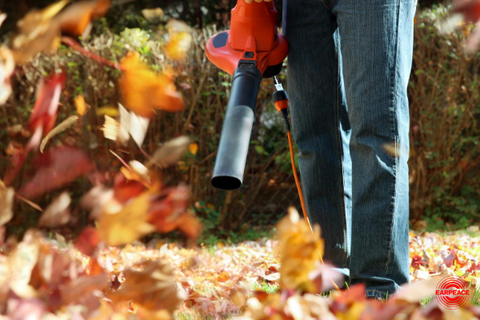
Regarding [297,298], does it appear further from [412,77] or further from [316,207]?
[412,77]

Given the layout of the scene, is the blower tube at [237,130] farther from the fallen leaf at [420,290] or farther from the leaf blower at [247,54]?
the fallen leaf at [420,290]

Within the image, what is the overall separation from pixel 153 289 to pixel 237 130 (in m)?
0.51

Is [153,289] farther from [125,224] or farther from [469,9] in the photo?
[469,9]

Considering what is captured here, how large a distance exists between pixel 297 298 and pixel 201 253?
2471 millimetres

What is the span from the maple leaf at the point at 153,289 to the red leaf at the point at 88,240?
74 mm

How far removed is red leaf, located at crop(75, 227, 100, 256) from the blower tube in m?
0.32

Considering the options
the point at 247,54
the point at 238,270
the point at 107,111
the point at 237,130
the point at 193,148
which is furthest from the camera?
the point at 107,111

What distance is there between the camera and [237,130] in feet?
3.67

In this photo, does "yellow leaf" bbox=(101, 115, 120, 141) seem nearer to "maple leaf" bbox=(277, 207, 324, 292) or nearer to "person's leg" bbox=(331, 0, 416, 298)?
"maple leaf" bbox=(277, 207, 324, 292)

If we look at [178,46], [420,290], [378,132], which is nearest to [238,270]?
[378,132]

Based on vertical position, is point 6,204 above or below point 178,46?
above

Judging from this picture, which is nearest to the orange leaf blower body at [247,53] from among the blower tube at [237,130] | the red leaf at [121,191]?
the blower tube at [237,130]

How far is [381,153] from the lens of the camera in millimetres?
1289

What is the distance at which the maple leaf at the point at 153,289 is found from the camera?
676 millimetres
